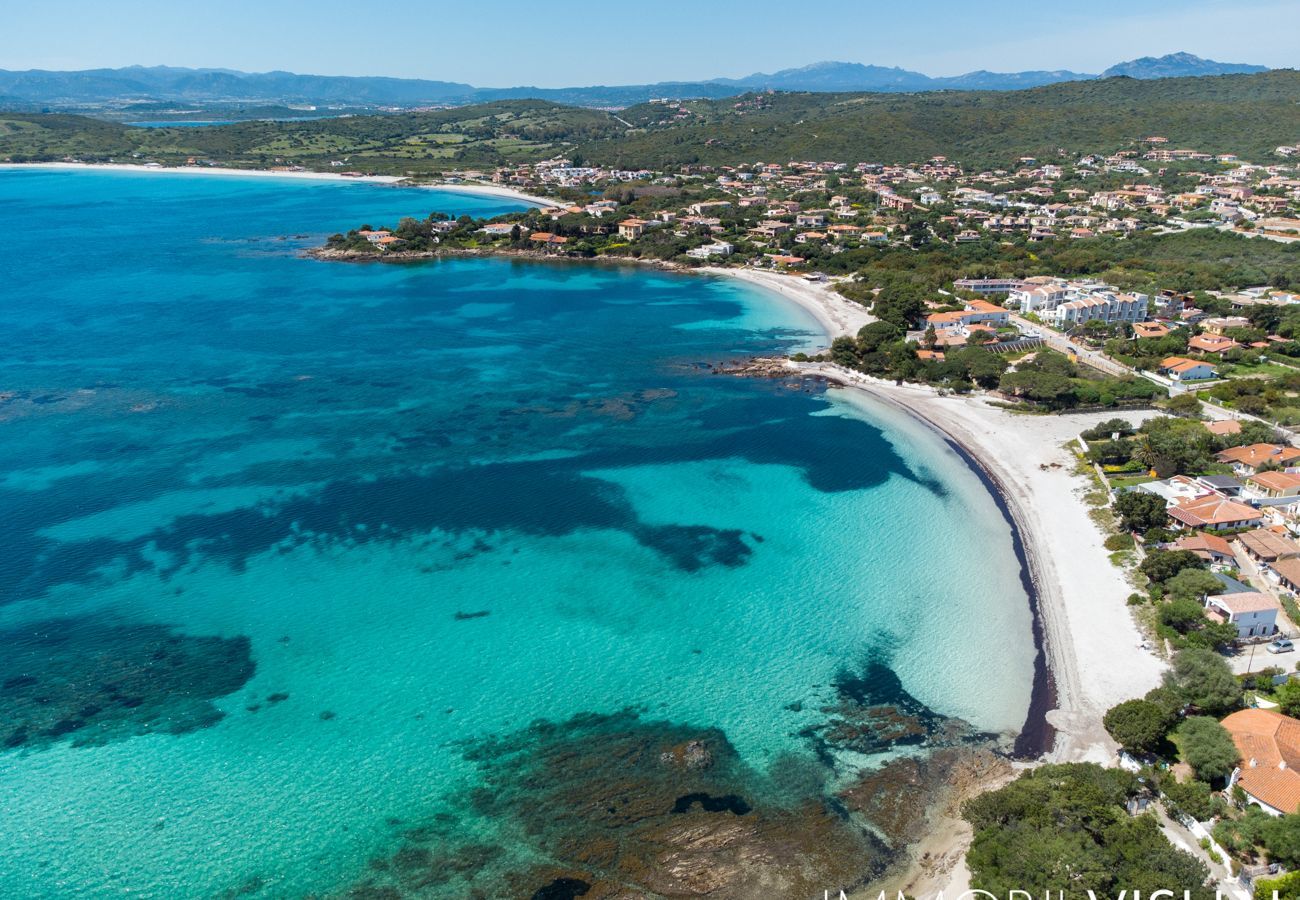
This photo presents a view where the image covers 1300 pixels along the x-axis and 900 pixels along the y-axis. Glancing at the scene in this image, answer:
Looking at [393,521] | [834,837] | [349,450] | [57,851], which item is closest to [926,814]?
[834,837]

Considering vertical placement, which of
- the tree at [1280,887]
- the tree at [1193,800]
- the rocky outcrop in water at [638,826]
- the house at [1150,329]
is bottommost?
the rocky outcrop in water at [638,826]

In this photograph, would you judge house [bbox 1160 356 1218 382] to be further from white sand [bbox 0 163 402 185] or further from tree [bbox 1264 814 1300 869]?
white sand [bbox 0 163 402 185]

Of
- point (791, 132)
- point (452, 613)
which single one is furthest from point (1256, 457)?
point (791, 132)

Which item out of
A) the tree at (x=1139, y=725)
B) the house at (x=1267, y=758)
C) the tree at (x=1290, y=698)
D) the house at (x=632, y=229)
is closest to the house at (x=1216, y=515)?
the tree at (x=1290, y=698)

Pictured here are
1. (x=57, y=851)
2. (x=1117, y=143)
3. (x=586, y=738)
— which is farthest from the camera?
(x=1117, y=143)

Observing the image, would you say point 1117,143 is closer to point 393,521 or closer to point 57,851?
point 393,521

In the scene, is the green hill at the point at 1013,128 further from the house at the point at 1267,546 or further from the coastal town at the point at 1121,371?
the house at the point at 1267,546
